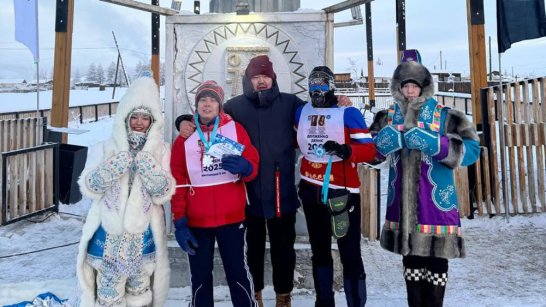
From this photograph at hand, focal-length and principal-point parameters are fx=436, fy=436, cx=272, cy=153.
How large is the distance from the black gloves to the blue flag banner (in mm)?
4217

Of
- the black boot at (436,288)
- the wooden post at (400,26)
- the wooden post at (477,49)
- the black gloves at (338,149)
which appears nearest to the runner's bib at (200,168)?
the black gloves at (338,149)

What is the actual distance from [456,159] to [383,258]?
2202 mm

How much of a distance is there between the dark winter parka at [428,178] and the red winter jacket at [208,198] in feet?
3.10

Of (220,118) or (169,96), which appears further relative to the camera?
(169,96)

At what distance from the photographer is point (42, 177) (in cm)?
581

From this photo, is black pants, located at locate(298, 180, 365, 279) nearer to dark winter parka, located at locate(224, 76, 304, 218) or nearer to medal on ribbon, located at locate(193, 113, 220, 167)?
dark winter parka, located at locate(224, 76, 304, 218)

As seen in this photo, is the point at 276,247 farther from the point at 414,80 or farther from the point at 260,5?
the point at 260,5

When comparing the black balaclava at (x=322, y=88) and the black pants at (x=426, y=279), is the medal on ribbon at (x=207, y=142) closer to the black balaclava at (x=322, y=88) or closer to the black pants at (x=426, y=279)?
the black balaclava at (x=322, y=88)

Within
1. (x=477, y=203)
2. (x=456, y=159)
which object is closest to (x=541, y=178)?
(x=477, y=203)

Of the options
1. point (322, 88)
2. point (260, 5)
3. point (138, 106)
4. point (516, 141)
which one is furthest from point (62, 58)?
point (516, 141)

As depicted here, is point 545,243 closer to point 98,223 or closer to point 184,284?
point 184,284

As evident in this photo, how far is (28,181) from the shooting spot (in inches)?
225

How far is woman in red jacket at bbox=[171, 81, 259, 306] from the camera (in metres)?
2.61

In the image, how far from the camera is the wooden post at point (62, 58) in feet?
22.2
